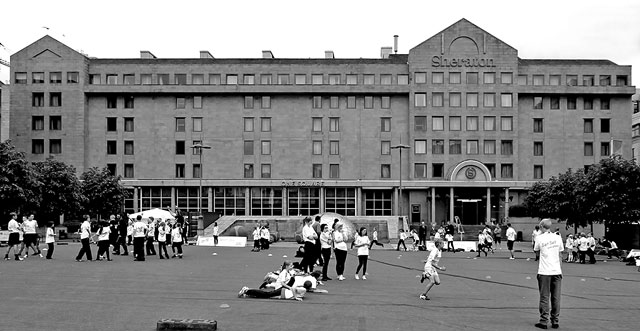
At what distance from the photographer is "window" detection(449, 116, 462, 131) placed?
79438 millimetres

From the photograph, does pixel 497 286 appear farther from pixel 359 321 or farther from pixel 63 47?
pixel 63 47

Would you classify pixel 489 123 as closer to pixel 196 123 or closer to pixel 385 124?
pixel 385 124

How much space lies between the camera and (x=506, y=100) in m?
79.6

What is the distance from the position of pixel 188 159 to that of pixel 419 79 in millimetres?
27900

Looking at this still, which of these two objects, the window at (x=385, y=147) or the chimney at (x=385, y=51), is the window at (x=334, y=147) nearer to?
the window at (x=385, y=147)

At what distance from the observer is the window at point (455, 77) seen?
79.2 metres

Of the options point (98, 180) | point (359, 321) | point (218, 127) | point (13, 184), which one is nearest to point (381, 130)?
point (218, 127)

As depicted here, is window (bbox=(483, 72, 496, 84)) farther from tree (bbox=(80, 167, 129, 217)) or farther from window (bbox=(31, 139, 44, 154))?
window (bbox=(31, 139, 44, 154))

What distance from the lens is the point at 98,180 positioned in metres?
66.6

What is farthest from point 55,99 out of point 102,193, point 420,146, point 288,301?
point 288,301

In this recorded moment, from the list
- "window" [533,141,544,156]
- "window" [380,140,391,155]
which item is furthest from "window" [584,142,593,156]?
"window" [380,140,391,155]

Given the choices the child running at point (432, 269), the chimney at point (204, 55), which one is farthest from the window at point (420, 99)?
the child running at point (432, 269)

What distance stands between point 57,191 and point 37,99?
85.5 feet

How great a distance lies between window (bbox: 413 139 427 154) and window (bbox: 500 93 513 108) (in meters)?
9.79
